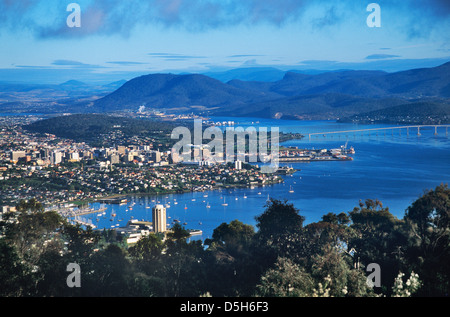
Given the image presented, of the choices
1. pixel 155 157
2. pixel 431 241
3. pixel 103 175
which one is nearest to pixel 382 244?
pixel 431 241

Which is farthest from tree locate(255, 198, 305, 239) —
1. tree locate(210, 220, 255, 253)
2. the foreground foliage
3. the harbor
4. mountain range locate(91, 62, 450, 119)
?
mountain range locate(91, 62, 450, 119)

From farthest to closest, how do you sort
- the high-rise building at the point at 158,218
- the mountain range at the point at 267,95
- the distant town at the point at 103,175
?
the mountain range at the point at 267,95 → the distant town at the point at 103,175 → the high-rise building at the point at 158,218

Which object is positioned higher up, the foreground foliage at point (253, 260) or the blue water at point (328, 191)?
the foreground foliage at point (253, 260)

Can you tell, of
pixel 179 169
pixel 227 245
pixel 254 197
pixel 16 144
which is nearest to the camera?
pixel 227 245

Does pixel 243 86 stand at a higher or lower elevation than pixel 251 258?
higher

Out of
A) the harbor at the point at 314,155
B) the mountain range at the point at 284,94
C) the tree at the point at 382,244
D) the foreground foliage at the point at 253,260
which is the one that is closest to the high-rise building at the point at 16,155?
the harbor at the point at 314,155

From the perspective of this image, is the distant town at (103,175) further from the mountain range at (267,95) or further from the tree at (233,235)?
the mountain range at (267,95)
